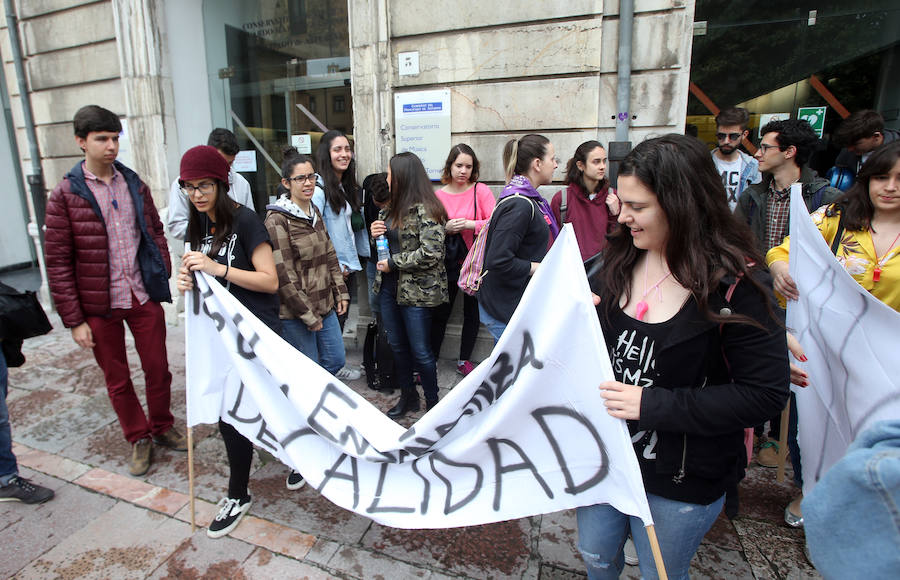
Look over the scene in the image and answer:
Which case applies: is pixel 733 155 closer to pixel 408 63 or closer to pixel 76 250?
pixel 408 63

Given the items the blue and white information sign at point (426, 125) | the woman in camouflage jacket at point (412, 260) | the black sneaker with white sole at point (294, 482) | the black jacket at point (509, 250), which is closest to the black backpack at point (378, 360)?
the woman in camouflage jacket at point (412, 260)

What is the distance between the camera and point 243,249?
8.92 feet

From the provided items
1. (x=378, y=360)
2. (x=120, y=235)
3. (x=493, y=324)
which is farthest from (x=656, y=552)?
(x=120, y=235)

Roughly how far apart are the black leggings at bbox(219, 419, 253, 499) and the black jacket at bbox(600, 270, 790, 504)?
2114 mm

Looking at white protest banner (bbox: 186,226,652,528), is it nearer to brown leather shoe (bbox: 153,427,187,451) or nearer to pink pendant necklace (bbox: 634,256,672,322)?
pink pendant necklace (bbox: 634,256,672,322)

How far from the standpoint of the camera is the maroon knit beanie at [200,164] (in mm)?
2551

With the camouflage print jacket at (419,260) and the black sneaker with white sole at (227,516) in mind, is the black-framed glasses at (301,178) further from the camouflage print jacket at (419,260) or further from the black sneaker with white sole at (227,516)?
the black sneaker with white sole at (227,516)

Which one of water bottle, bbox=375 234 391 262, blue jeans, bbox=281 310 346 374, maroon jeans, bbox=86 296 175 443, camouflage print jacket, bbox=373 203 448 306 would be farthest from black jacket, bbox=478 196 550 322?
maroon jeans, bbox=86 296 175 443

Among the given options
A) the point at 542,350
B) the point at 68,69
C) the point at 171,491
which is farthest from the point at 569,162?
the point at 68,69

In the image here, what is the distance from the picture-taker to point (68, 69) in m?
6.67

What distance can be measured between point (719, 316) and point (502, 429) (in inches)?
31.9

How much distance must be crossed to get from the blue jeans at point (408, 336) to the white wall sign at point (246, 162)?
3732 millimetres

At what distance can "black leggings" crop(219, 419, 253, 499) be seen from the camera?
2688 millimetres

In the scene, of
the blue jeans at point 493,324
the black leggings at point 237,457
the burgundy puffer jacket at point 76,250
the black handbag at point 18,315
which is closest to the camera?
the black leggings at point 237,457
